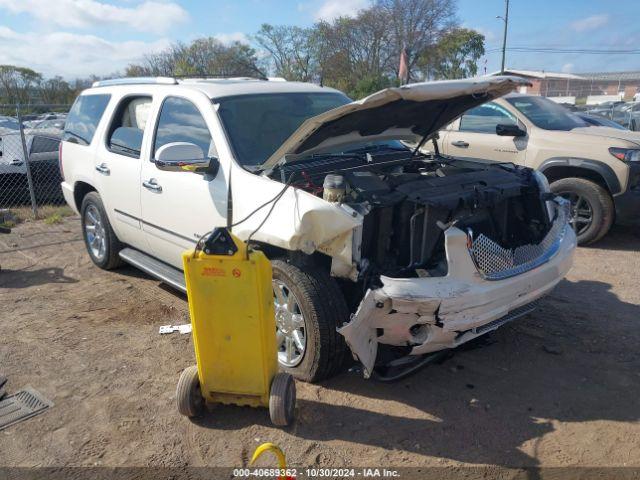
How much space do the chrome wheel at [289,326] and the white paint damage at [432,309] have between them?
525 millimetres

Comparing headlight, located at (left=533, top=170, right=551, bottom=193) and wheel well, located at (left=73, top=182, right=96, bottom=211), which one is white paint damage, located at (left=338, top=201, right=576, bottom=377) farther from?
wheel well, located at (left=73, top=182, right=96, bottom=211)

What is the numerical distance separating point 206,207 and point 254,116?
847mm

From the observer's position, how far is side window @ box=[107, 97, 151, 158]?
4863 mm

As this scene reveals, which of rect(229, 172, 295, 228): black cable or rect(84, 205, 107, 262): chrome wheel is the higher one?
rect(229, 172, 295, 228): black cable

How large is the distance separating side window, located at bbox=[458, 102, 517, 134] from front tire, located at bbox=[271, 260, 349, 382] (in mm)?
4626

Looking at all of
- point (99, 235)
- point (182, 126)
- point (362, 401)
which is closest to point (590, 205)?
point (362, 401)

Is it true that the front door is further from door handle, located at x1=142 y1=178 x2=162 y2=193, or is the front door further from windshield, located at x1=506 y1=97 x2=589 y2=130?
windshield, located at x1=506 y1=97 x2=589 y2=130

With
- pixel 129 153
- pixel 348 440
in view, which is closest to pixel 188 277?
pixel 348 440

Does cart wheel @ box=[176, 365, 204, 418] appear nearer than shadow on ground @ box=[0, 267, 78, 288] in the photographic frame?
Yes

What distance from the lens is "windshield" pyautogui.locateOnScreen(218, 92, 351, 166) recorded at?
13.0 ft

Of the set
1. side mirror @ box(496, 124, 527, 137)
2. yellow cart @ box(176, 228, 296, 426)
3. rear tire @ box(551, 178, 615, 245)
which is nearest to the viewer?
yellow cart @ box(176, 228, 296, 426)

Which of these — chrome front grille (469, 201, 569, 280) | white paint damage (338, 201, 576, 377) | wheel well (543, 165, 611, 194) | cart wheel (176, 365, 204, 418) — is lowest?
cart wheel (176, 365, 204, 418)

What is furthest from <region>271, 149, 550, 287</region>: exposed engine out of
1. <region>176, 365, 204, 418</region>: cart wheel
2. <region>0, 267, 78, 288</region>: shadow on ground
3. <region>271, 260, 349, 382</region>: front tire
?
<region>0, 267, 78, 288</region>: shadow on ground

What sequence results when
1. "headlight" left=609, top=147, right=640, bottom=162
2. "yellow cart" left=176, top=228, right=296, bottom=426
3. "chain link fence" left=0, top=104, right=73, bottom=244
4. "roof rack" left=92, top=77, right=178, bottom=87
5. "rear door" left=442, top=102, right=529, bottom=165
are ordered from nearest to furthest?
"yellow cart" left=176, top=228, right=296, bottom=426 → "roof rack" left=92, top=77, right=178, bottom=87 → "headlight" left=609, top=147, right=640, bottom=162 → "rear door" left=442, top=102, right=529, bottom=165 → "chain link fence" left=0, top=104, right=73, bottom=244
